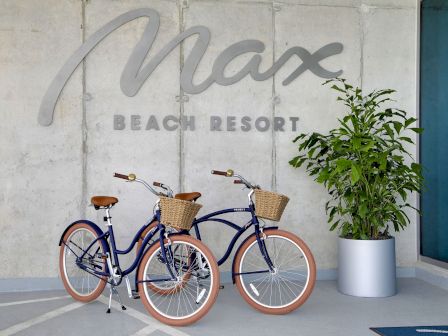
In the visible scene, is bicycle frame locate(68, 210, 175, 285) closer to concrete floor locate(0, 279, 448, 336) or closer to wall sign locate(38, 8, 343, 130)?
concrete floor locate(0, 279, 448, 336)

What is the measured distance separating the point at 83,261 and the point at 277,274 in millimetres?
1435

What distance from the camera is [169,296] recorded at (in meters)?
4.07

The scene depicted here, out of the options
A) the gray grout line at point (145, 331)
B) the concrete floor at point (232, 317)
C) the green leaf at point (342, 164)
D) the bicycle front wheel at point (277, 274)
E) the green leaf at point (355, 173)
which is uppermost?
A: the green leaf at point (342, 164)

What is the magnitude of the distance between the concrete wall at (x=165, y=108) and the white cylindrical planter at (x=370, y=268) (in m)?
0.64

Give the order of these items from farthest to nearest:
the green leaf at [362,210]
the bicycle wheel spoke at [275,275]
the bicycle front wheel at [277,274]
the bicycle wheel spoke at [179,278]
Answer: the green leaf at [362,210] < the bicycle wheel spoke at [275,275] < the bicycle front wheel at [277,274] < the bicycle wheel spoke at [179,278]

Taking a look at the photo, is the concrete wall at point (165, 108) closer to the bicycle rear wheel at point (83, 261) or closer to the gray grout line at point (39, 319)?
the bicycle rear wheel at point (83, 261)

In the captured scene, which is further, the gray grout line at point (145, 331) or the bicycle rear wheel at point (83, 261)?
the bicycle rear wheel at point (83, 261)

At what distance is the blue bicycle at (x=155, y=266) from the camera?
3.40 meters

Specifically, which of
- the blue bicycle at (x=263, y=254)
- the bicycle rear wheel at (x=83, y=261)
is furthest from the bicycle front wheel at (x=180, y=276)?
the bicycle rear wheel at (x=83, y=261)

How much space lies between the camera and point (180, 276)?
3576 millimetres

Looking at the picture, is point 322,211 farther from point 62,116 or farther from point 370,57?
point 62,116

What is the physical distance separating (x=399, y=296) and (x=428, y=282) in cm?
66

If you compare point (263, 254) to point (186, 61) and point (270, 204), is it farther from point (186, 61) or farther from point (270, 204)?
point (186, 61)

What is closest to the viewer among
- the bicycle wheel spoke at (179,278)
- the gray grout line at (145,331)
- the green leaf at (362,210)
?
the gray grout line at (145,331)
